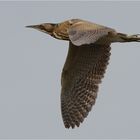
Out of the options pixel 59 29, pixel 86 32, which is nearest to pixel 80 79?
pixel 59 29

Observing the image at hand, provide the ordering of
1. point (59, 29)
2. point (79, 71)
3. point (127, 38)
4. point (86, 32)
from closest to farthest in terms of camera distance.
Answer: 1. point (86, 32)
2. point (127, 38)
3. point (59, 29)
4. point (79, 71)

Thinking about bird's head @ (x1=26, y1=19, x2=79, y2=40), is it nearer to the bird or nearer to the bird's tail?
the bird

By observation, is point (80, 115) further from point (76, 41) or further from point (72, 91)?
point (76, 41)

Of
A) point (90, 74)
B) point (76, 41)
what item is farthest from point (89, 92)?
point (76, 41)

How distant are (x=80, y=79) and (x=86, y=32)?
147 cm

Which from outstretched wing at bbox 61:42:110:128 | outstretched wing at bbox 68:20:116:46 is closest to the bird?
outstretched wing at bbox 61:42:110:128

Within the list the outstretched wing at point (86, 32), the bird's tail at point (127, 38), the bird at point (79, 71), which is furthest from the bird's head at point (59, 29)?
the bird's tail at point (127, 38)

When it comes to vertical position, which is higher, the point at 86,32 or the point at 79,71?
the point at 86,32

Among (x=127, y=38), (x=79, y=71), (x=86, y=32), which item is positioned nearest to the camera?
(x=86, y=32)

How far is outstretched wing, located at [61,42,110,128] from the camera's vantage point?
9.05m

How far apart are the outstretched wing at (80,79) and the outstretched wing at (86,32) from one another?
1.66 feet

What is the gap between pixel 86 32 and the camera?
7.96 metres

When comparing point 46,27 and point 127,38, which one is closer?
point 127,38

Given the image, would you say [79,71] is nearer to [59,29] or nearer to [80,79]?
[80,79]
